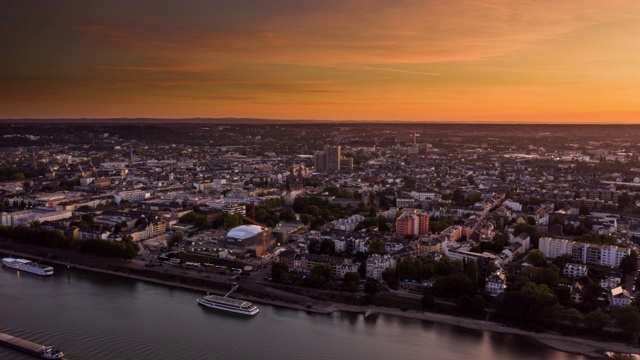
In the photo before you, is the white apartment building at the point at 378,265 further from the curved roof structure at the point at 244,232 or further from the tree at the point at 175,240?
the tree at the point at 175,240

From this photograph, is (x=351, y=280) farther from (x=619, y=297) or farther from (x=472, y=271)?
(x=619, y=297)

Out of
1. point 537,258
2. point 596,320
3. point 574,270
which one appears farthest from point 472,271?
point 596,320

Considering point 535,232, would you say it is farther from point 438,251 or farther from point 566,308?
point 566,308

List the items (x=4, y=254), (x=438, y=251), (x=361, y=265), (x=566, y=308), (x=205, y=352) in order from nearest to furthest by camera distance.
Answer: (x=205, y=352)
(x=566, y=308)
(x=361, y=265)
(x=438, y=251)
(x=4, y=254)

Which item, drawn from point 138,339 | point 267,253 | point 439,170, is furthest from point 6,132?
point 138,339

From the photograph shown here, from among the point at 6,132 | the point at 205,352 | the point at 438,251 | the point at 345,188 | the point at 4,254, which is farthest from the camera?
the point at 6,132

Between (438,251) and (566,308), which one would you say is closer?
(566,308)

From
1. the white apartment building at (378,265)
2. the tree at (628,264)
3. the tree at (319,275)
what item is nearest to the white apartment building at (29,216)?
the tree at (319,275)
